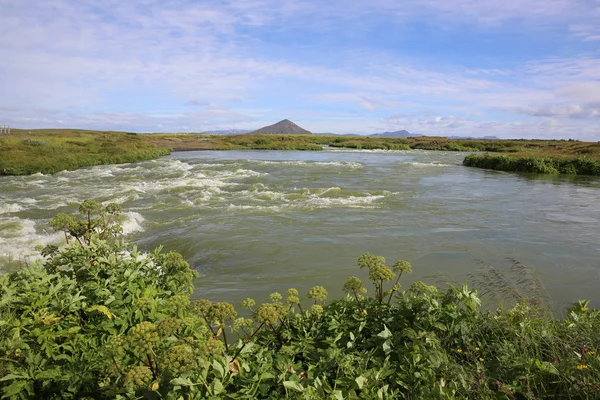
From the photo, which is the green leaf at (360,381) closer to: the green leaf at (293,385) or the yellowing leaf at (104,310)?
the green leaf at (293,385)

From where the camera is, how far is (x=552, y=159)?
37219mm

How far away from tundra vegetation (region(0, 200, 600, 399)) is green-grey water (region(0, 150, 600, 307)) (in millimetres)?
4102

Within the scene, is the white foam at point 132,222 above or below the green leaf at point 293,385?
below

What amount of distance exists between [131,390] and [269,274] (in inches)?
283

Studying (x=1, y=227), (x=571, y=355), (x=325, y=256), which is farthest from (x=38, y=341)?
(x=1, y=227)

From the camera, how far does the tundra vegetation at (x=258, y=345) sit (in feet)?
11.1

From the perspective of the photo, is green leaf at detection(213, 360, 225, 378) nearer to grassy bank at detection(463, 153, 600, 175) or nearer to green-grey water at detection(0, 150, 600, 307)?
green-grey water at detection(0, 150, 600, 307)

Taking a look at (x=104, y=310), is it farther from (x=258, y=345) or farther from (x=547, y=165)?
(x=547, y=165)

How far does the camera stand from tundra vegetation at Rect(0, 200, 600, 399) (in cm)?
338

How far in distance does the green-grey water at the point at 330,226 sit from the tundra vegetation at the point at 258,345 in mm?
4102

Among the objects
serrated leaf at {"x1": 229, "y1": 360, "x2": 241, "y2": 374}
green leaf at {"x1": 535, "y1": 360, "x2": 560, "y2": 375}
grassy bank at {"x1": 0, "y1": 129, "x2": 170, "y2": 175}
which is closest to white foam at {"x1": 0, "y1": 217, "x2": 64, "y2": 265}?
serrated leaf at {"x1": 229, "y1": 360, "x2": 241, "y2": 374}

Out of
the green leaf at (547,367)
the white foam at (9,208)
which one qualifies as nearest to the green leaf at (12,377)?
the green leaf at (547,367)

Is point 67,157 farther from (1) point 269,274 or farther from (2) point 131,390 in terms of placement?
(2) point 131,390

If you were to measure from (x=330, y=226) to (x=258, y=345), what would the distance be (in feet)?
35.6
